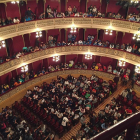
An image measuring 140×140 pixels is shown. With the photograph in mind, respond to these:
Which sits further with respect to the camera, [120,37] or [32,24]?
[120,37]

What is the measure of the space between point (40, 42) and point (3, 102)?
976 centimetres

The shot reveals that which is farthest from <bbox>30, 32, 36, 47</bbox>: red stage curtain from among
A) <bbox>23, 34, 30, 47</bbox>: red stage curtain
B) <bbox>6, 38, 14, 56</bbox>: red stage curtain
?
<bbox>6, 38, 14, 56</bbox>: red stage curtain

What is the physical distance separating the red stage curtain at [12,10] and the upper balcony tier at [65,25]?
7.10ft

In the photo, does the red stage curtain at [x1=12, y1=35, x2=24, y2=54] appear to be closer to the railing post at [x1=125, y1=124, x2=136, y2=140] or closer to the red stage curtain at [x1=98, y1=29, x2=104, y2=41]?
the red stage curtain at [x1=98, y1=29, x2=104, y2=41]

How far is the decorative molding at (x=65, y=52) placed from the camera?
18438mm

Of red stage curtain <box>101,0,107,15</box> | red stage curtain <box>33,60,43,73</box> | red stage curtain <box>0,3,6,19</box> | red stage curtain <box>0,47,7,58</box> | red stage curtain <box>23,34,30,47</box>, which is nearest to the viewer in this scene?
red stage curtain <box>0,3,6,19</box>

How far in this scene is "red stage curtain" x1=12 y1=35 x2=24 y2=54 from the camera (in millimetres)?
20625

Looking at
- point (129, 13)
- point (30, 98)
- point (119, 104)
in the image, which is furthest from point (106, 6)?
point (30, 98)

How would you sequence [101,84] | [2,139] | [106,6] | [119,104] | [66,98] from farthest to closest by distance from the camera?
[106,6] < [101,84] < [66,98] < [119,104] < [2,139]

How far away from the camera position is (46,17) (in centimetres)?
2141

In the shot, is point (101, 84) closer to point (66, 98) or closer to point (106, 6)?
point (66, 98)

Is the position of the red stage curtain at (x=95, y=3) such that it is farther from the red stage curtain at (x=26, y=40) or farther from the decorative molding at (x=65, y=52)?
the red stage curtain at (x=26, y=40)

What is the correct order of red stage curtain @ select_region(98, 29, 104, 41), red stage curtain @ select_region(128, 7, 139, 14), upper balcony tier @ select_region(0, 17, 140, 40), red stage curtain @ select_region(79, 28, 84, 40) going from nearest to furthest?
1. upper balcony tier @ select_region(0, 17, 140, 40)
2. red stage curtain @ select_region(128, 7, 139, 14)
3. red stage curtain @ select_region(98, 29, 104, 41)
4. red stage curtain @ select_region(79, 28, 84, 40)

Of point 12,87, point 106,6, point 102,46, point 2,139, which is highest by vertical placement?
point 106,6
